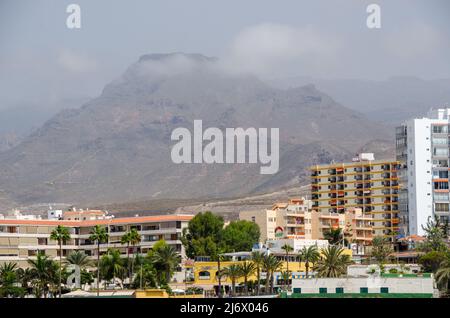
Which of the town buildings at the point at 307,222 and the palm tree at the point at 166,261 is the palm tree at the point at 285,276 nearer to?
the palm tree at the point at 166,261

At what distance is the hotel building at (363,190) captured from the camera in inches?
6068

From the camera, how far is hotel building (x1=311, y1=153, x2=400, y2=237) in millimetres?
154125

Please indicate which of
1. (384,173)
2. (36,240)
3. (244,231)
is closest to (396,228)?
(384,173)

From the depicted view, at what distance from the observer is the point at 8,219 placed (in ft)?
454

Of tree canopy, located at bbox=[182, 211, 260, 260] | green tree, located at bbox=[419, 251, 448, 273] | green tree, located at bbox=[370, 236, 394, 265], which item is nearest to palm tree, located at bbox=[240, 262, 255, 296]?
green tree, located at bbox=[419, 251, 448, 273]

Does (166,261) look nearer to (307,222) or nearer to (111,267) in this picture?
(111,267)

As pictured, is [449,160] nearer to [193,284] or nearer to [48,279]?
[193,284]

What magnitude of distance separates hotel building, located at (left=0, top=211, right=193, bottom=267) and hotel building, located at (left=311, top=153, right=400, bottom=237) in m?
30.1

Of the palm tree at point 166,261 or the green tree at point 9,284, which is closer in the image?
the green tree at point 9,284

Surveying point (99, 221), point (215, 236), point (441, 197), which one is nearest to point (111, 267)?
point (215, 236)

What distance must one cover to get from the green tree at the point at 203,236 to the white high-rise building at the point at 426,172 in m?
26.7

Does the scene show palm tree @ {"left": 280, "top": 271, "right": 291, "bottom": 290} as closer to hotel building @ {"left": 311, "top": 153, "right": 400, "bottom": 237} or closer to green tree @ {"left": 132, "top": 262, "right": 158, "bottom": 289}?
green tree @ {"left": 132, "top": 262, "right": 158, "bottom": 289}

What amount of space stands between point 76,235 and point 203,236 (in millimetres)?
18693

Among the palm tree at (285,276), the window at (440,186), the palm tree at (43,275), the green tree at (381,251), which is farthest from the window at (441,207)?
the palm tree at (43,275)
